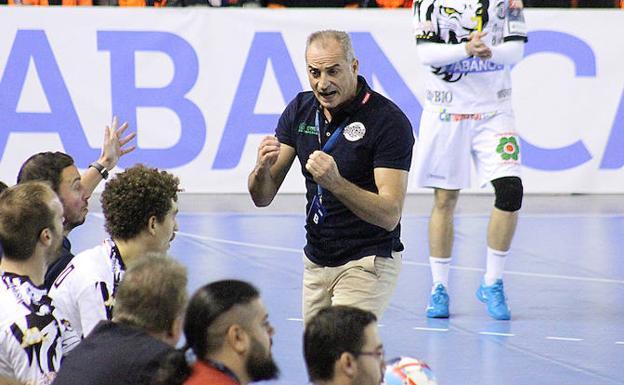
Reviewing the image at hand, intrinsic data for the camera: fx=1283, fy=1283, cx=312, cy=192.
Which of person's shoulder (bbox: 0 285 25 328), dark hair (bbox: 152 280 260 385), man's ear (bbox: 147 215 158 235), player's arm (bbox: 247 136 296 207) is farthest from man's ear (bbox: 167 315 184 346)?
player's arm (bbox: 247 136 296 207)

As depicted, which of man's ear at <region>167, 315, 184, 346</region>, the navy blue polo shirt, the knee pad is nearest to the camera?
man's ear at <region>167, 315, 184, 346</region>

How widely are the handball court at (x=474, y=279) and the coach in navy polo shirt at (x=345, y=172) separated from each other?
1213 millimetres

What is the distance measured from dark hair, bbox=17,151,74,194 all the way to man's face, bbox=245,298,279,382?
2.13 m

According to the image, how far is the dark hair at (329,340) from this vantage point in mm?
4184

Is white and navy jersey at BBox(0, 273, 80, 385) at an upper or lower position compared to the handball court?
upper

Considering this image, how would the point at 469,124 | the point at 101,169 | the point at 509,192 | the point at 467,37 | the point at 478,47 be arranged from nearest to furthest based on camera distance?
the point at 101,169 → the point at 478,47 → the point at 509,192 → the point at 467,37 → the point at 469,124

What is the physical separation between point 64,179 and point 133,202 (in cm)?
89

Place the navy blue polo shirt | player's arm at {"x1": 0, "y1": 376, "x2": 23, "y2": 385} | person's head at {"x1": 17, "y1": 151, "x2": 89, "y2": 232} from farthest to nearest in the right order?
person's head at {"x1": 17, "y1": 151, "x2": 89, "y2": 232}
the navy blue polo shirt
player's arm at {"x1": 0, "y1": 376, "x2": 23, "y2": 385}

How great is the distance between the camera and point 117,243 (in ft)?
17.5

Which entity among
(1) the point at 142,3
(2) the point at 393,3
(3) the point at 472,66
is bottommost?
(3) the point at 472,66

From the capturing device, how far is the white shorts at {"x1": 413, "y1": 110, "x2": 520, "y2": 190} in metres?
8.84

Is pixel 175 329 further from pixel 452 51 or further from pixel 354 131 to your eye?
pixel 452 51

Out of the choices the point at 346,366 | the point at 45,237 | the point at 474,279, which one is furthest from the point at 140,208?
the point at 474,279

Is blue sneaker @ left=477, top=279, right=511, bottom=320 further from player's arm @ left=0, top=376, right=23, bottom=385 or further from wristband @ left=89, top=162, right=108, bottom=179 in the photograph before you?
player's arm @ left=0, top=376, right=23, bottom=385
